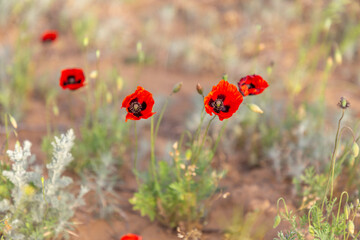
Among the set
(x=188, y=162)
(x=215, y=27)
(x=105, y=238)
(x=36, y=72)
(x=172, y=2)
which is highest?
(x=172, y=2)

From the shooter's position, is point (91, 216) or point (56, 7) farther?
point (56, 7)

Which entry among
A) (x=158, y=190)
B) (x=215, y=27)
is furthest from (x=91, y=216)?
(x=215, y=27)

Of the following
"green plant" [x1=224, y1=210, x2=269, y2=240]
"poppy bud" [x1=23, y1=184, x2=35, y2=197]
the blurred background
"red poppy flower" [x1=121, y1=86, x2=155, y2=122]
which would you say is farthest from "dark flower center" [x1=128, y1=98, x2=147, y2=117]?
"green plant" [x1=224, y1=210, x2=269, y2=240]

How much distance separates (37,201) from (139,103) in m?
0.96

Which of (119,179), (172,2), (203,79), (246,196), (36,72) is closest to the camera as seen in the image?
(246,196)

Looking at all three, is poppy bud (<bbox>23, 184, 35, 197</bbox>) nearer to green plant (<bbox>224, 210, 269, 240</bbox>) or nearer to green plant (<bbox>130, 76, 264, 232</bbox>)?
green plant (<bbox>130, 76, 264, 232</bbox>)

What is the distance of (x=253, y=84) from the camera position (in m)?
2.30

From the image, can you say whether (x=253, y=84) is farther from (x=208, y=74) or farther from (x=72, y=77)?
(x=208, y=74)

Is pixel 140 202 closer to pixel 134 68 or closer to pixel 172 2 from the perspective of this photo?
pixel 134 68

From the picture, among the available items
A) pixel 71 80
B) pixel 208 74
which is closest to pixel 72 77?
pixel 71 80

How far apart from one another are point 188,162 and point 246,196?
0.50 metres

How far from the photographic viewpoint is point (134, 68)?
4.98 metres

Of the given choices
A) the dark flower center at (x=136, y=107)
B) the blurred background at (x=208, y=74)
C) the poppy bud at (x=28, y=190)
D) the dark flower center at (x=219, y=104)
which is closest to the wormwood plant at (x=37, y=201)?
the poppy bud at (x=28, y=190)

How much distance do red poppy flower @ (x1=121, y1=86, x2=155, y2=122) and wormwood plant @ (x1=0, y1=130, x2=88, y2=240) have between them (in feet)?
1.44
